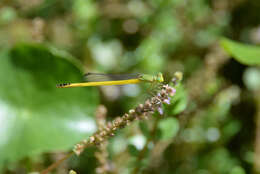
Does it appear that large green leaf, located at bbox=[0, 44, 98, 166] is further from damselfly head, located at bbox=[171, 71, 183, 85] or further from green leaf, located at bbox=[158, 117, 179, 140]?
damselfly head, located at bbox=[171, 71, 183, 85]

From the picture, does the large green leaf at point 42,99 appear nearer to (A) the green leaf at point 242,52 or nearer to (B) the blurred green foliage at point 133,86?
(B) the blurred green foliage at point 133,86

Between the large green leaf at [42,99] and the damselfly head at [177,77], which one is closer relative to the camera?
the damselfly head at [177,77]

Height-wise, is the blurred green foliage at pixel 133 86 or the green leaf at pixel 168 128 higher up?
the blurred green foliage at pixel 133 86

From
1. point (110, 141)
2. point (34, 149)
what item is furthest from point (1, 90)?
point (110, 141)

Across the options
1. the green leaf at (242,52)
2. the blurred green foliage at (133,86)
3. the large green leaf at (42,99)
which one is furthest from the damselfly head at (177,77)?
the large green leaf at (42,99)

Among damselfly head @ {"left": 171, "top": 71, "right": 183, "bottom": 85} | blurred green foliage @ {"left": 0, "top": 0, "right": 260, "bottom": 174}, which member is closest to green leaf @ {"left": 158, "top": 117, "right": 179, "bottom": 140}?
blurred green foliage @ {"left": 0, "top": 0, "right": 260, "bottom": 174}

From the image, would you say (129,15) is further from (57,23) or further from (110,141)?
(110,141)

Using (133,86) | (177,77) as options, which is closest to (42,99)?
(133,86)

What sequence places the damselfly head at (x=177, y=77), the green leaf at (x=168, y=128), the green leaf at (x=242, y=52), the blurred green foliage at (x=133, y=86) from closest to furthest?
1. the damselfly head at (x=177, y=77)
2. the green leaf at (x=168, y=128)
3. the green leaf at (x=242, y=52)
4. the blurred green foliage at (x=133, y=86)
